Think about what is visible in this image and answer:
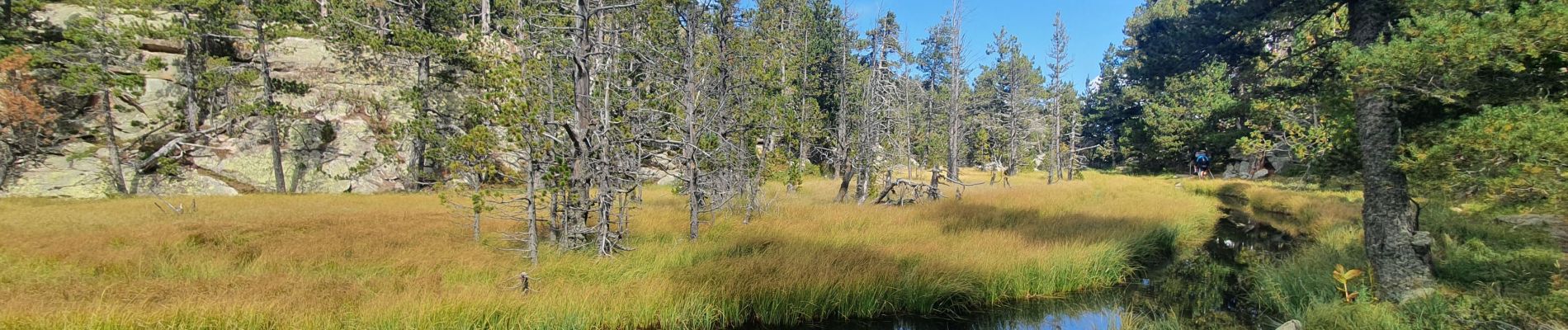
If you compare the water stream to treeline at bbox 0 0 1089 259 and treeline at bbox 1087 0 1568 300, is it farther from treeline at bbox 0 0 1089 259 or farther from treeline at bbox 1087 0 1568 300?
treeline at bbox 0 0 1089 259

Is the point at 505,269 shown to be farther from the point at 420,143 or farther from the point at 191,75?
the point at 191,75

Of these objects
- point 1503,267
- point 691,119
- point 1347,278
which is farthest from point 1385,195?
point 691,119

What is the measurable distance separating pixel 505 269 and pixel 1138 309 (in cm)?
945

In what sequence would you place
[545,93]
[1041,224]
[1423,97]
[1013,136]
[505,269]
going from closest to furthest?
[1423,97] < [505,269] < [545,93] < [1041,224] < [1013,136]

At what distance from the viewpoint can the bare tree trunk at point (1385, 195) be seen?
6641 mm

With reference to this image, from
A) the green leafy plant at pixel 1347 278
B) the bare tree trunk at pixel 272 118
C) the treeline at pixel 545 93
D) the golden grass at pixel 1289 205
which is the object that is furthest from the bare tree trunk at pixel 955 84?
the bare tree trunk at pixel 272 118

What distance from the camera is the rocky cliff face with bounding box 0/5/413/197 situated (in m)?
20.2

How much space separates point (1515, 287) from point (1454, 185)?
262 centimetres

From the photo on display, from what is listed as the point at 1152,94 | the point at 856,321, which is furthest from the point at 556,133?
the point at 1152,94

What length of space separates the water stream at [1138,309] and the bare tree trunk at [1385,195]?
1346 millimetres

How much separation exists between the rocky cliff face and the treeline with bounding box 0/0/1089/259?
0.98 feet

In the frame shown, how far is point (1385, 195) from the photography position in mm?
6891

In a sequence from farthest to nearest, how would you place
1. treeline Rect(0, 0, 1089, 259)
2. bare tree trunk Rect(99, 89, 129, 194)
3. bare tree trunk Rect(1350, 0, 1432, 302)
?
bare tree trunk Rect(99, 89, 129, 194) → treeline Rect(0, 0, 1089, 259) → bare tree trunk Rect(1350, 0, 1432, 302)

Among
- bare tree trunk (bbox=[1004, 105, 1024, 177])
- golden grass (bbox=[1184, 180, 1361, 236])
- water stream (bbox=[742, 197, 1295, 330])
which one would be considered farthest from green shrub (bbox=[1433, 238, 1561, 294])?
bare tree trunk (bbox=[1004, 105, 1024, 177])
